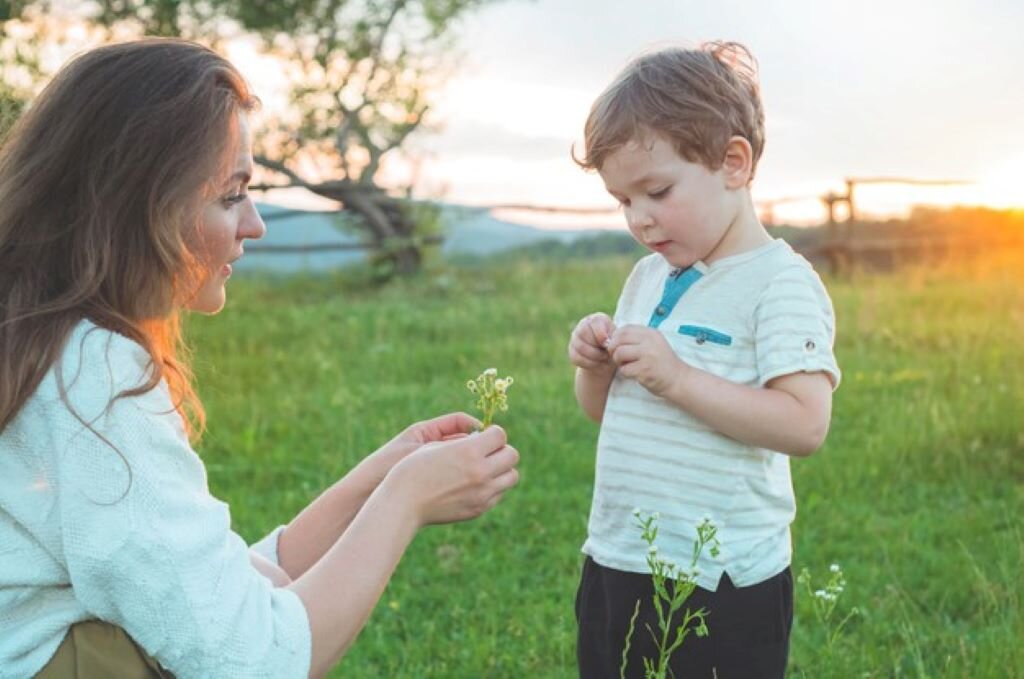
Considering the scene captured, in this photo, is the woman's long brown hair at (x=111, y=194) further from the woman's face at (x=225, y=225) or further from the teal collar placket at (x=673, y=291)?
the teal collar placket at (x=673, y=291)

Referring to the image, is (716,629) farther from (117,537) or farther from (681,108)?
(117,537)

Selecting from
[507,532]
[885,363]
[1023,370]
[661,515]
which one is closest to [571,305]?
[885,363]

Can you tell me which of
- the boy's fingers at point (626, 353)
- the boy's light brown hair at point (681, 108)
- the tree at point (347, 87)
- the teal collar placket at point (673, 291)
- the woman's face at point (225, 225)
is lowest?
the tree at point (347, 87)

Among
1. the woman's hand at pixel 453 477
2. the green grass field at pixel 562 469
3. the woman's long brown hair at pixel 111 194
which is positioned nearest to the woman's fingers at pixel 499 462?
the woman's hand at pixel 453 477

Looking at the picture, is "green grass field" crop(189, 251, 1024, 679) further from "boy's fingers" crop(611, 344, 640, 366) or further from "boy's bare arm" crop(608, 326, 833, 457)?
"boy's fingers" crop(611, 344, 640, 366)

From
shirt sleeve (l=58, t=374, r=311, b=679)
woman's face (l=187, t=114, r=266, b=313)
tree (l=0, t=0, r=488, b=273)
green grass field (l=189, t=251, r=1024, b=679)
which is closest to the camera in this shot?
shirt sleeve (l=58, t=374, r=311, b=679)

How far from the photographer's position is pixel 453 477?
2.31 meters

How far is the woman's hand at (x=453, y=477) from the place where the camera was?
2309 mm

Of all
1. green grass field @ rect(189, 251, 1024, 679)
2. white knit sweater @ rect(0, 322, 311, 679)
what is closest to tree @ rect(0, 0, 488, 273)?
green grass field @ rect(189, 251, 1024, 679)

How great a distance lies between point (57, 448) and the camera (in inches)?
78.4

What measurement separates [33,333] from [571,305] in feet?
25.9

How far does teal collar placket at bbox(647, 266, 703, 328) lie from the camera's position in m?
2.55

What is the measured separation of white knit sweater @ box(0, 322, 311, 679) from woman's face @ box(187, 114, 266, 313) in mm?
237

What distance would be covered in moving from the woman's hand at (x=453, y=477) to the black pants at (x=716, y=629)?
355mm
